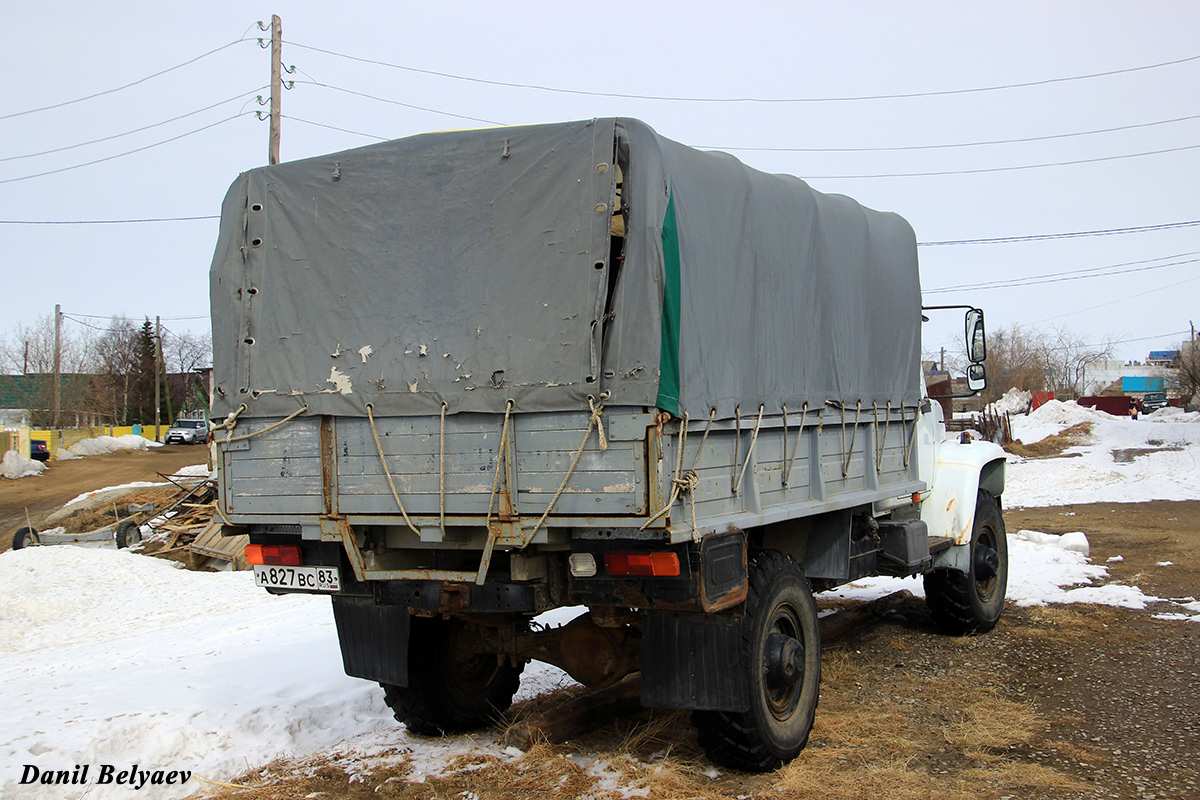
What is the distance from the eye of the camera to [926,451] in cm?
768

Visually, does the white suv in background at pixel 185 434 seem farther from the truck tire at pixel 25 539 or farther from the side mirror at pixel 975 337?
the side mirror at pixel 975 337

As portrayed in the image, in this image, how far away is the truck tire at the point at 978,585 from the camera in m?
7.86

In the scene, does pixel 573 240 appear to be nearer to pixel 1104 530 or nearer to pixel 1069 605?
pixel 1069 605

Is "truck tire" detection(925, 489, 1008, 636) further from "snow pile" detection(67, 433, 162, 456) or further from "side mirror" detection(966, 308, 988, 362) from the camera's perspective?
"snow pile" detection(67, 433, 162, 456)

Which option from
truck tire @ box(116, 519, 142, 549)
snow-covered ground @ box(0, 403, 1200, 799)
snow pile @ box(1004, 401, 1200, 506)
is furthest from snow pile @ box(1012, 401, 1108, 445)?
truck tire @ box(116, 519, 142, 549)

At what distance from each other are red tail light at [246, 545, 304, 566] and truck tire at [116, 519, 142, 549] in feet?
50.2

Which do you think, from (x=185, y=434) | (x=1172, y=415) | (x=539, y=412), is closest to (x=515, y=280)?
(x=539, y=412)

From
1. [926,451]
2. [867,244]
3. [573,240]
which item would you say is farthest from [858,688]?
[573,240]

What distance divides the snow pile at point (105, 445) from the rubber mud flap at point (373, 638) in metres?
45.4

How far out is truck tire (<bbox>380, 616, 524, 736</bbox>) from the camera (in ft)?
18.5

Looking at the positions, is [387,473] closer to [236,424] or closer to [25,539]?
[236,424]

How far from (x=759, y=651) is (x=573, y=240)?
224cm

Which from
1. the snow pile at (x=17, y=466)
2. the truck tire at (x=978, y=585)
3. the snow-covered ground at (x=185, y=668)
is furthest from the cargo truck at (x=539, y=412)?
the snow pile at (x=17, y=466)

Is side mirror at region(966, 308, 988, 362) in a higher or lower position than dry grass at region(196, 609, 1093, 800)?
higher
